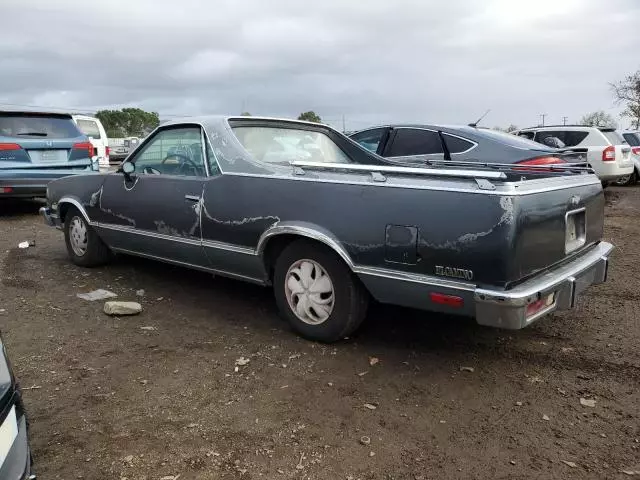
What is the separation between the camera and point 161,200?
4.73 m

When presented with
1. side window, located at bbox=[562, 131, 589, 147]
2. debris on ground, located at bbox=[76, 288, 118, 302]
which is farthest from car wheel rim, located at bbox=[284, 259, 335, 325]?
side window, located at bbox=[562, 131, 589, 147]

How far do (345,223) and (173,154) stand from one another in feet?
6.60

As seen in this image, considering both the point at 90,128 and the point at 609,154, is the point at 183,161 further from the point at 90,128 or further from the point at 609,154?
the point at 90,128

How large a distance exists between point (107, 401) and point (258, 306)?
1788 mm

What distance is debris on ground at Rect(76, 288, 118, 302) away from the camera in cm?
503

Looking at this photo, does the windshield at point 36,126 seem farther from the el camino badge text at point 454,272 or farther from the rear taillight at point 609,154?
the rear taillight at point 609,154

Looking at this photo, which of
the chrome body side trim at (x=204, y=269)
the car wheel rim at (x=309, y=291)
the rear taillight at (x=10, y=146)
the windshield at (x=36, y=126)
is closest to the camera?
the car wheel rim at (x=309, y=291)

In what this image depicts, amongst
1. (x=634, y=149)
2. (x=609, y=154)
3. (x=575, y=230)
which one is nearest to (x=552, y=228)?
(x=575, y=230)

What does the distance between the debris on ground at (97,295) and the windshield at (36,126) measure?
4.90 meters

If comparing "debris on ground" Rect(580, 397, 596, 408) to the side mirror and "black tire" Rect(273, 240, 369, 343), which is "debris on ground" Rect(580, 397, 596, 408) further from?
the side mirror

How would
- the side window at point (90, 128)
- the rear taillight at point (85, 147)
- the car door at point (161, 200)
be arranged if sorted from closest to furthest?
the car door at point (161, 200) < the rear taillight at point (85, 147) < the side window at point (90, 128)

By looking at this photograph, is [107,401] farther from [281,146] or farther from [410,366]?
[281,146]

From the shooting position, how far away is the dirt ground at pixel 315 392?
2.66m

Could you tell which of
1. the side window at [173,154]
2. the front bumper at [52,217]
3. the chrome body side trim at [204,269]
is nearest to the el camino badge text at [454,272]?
the chrome body side trim at [204,269]
